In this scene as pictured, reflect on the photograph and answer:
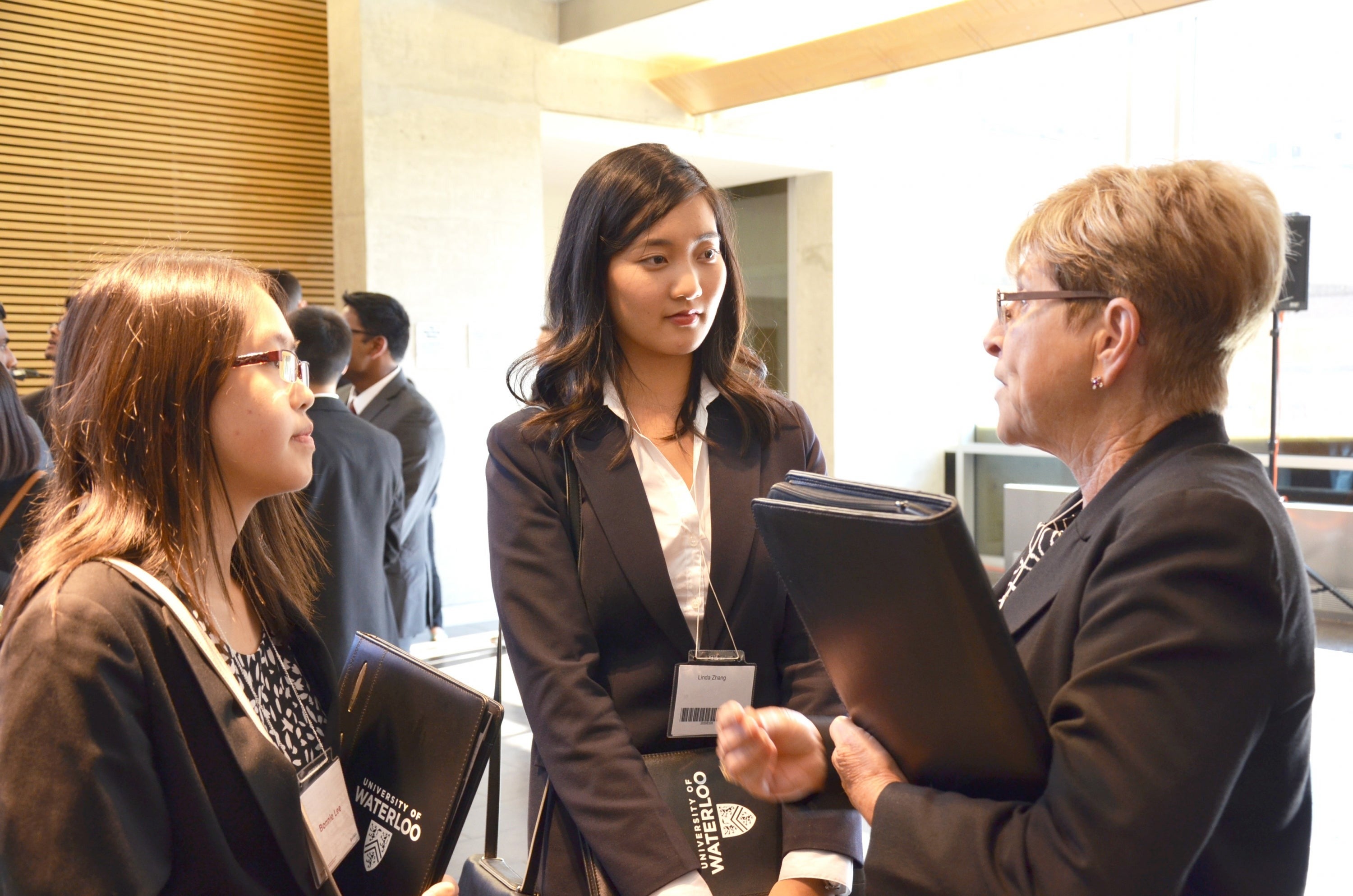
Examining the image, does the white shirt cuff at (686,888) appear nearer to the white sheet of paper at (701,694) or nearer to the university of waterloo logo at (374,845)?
the white sheet of paper at (701,694)

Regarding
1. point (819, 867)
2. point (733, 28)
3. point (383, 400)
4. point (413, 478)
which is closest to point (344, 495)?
point (413, 478)

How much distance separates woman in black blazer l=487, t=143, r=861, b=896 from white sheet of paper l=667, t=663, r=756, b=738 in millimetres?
26

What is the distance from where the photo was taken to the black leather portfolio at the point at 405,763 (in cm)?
137

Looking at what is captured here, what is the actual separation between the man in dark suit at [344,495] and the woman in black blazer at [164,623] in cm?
174

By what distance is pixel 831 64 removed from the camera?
6.96m

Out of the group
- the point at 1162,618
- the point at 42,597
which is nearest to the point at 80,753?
the point at 42,597

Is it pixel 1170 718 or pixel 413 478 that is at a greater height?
pixel 1170 718

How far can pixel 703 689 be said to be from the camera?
5.26 feet

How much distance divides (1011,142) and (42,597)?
32.9ft

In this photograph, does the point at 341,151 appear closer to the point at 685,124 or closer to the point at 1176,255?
the point at 685,124

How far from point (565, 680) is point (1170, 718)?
0.84m

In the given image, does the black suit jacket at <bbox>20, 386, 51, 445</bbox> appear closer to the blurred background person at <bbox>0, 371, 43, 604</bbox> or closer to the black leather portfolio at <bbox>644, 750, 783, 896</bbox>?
the blurred background person at <bbox>0, 371, 43, 604</bbox>

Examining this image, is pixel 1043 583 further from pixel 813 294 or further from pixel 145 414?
pixel 813 294

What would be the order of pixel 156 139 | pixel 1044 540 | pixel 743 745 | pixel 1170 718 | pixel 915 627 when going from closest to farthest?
pixel 1170 718 → pixel 915 627 → pixel 743 745 → pixel 1044 540 → pixel 156 139
